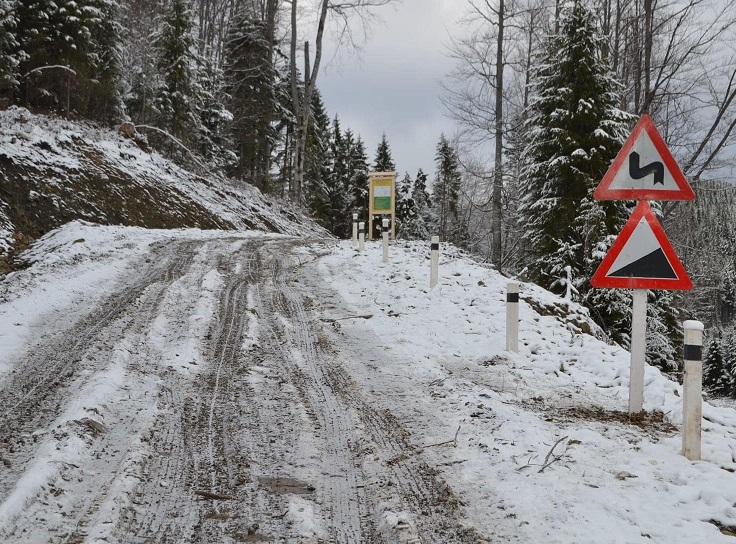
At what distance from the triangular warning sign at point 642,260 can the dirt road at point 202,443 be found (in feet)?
7.70

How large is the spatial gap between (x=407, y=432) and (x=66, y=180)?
46.0 ft

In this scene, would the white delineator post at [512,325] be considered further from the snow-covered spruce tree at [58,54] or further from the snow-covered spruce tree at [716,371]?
the snow-covered spruce tree at [716,371]

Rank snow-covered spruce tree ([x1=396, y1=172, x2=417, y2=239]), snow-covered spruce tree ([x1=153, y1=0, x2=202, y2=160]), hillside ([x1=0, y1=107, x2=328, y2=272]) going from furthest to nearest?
1. snow-covered spruce tree ([x1=396, y1=172, x2=417, y2=239])
2. snow-covered spruce tree ([x1=153, y1=0, x2=202, y2=160])
3. hillside ([x1=0, y1=107, x2=328, y2=272])

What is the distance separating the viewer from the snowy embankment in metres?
3.15

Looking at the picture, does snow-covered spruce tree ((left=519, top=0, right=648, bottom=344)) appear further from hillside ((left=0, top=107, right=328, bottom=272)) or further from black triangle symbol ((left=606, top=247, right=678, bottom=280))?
hillside ((left=0, top=107, right=328, bottom=272))

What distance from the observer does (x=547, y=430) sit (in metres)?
4.53

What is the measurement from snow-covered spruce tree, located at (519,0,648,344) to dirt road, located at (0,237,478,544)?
30.1 feet

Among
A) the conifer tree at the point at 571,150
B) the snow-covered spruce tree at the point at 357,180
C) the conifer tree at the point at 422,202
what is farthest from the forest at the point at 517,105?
the conifer tree at the point at 422,202

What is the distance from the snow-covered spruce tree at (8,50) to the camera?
17172mm

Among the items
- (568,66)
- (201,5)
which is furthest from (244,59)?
(568,66)

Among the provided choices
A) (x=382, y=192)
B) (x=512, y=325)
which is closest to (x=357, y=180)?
(x=382, y=192)

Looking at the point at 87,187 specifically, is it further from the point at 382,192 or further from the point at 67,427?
Answer: the point at 67,427

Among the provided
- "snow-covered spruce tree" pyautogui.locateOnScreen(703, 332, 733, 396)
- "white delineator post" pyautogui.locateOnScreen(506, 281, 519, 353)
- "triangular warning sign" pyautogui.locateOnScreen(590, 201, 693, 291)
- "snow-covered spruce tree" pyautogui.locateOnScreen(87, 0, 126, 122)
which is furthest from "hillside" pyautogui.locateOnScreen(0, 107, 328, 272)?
"snow-covered spruce tree" pyautogui.locateOnScreen(703, 332, 733, 396)

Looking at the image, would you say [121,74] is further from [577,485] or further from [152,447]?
[577,485]
